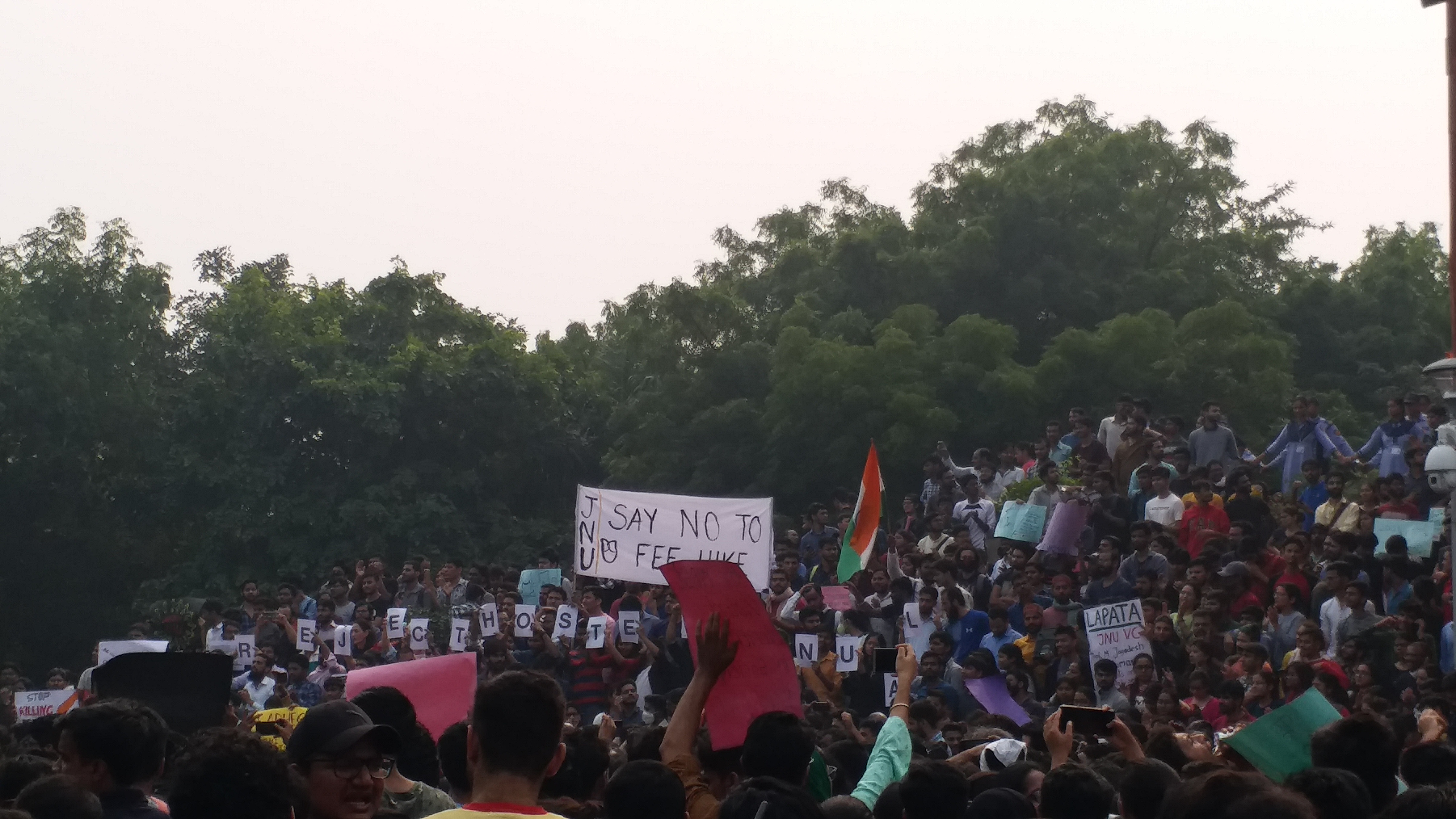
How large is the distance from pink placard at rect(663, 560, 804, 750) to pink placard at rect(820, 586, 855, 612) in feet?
31.6

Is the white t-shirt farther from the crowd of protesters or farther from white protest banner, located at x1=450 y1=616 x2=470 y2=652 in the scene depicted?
white protest banner, located at x1=450 y1=616 x2=470 y2=652

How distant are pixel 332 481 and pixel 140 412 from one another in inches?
200

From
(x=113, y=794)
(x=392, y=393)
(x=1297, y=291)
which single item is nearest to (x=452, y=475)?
(x=392, y=393)

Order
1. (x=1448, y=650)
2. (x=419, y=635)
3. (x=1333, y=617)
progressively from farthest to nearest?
(x=419, y=635) → (x=1333, y=617) → (x=1448, y=650)

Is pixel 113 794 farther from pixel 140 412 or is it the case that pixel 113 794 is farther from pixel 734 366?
pixel 140 412

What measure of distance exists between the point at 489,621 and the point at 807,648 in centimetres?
477

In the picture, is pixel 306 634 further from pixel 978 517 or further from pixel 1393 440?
pixel 1393 440

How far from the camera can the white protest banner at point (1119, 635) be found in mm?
12664

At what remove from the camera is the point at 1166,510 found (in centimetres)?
1541

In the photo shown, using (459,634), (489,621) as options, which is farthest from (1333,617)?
(489,621)

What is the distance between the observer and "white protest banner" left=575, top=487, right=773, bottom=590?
16.2 meters

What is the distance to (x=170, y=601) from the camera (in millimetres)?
32594

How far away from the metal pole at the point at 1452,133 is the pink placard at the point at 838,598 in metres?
5.38

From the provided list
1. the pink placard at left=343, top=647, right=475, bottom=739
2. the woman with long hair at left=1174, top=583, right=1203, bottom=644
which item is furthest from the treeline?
the pink placard at left=343, top=647, right=475, bottom=739
